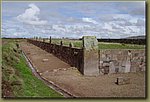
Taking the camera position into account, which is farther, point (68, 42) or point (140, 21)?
point (68, 42)

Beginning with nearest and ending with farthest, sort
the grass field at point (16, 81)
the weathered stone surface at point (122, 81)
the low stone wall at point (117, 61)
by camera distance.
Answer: the grass field at point (16, 81), the weathered stone surface at point (122, 81), the low stone wall at point (117, 61)

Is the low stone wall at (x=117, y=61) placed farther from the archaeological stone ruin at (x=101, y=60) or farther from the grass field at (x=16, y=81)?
the grass field at (x=16, y=81)

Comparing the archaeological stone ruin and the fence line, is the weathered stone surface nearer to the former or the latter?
the archaeological stone ruin

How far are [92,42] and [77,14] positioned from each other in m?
0.38

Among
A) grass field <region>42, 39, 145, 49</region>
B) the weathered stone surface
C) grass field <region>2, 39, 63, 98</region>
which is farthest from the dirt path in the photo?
grass field <region>42, 39, 145, 49</region>

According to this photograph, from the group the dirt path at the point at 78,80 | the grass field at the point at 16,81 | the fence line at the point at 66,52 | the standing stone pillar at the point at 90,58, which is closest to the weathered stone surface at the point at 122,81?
the dirt path at the point at 78,80

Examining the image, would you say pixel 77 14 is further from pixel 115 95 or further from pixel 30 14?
pixel 115 95

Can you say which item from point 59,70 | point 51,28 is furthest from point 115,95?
point 51,28

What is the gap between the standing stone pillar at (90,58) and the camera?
4.03 meters

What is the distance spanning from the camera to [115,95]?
3744mm

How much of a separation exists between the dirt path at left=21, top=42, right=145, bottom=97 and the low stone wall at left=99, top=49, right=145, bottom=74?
0.25ft

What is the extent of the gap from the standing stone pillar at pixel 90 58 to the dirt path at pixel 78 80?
0.08 meters

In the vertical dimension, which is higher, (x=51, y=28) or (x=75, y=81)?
(x=51, y=28)

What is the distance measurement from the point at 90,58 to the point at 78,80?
31 cm
